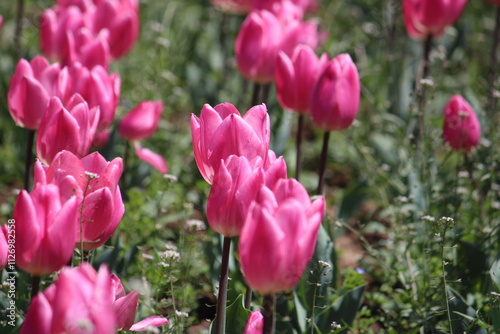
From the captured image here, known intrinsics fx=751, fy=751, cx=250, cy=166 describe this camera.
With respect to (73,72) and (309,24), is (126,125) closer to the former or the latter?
(73,72)

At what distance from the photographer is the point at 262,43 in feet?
8.54

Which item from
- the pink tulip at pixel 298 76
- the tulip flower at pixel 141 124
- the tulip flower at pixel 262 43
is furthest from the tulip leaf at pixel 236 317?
the tulip flower at pixel 262 43

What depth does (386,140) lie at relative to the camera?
3.45m

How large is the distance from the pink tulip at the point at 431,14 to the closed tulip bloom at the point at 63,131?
1632 mm

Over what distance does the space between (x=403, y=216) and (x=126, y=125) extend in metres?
0.98

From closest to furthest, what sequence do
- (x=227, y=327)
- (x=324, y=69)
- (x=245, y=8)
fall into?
1. (x=227, y=327)
2. (x=324, y=69)
3. (x=245, y=8)

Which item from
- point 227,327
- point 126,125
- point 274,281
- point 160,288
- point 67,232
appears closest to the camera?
point 274,281

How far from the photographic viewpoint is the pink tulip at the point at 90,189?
1379mm

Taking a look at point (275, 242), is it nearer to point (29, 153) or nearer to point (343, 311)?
point (343, 311)

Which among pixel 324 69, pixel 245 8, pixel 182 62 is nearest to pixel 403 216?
pixel 324 69

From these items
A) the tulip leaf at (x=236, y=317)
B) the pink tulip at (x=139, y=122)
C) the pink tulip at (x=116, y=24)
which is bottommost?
the pink tulip at (x=139, y=122)

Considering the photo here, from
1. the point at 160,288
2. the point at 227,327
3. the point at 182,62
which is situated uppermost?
the point at 227,327

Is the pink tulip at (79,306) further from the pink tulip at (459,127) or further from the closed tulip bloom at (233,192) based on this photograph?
Answer: the pink tulip at (459,127)

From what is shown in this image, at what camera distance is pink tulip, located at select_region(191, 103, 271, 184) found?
1.42m
